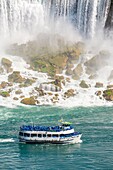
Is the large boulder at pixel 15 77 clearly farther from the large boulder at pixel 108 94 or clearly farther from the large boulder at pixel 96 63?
the large boulder at pixel 108 94

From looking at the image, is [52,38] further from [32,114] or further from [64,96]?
[32,114]

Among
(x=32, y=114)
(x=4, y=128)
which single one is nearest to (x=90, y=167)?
(x=4, y=128)

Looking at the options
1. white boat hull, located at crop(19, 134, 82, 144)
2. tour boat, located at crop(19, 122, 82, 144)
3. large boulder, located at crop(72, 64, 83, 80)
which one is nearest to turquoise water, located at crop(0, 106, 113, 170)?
white boat hull, located at crop(19, 134, 82, 144)

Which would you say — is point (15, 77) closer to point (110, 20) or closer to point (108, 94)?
point (108, 94)

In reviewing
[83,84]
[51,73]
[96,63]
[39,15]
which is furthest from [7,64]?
[39,15]

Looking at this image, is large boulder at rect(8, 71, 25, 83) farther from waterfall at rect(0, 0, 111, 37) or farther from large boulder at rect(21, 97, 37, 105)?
waterfall at rect(0, 0, 111, 37)

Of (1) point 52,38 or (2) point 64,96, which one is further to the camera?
(1) point 52,38
